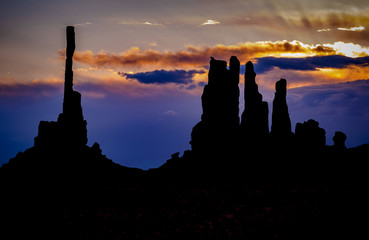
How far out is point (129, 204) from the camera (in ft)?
106

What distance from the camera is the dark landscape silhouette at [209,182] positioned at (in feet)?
82.8

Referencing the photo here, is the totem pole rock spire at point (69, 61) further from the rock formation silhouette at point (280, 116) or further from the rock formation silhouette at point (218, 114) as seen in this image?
the rock formation silhouette at point (280, 116)

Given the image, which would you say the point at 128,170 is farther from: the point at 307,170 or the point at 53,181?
the point at 307,170

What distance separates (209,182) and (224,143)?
1064cm

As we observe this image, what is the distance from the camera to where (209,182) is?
152ft

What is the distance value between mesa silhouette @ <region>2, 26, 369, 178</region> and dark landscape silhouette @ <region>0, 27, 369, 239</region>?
0.16m

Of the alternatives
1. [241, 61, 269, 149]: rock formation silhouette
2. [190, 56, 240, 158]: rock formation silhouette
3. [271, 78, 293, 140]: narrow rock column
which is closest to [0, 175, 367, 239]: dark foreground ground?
[190, 56, 240, 158]: rock formation silhouette

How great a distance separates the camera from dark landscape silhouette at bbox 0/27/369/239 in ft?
82.8

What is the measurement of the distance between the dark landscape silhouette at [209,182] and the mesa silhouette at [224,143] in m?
0.16

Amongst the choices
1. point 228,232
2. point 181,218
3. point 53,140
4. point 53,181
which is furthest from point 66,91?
point 228,232

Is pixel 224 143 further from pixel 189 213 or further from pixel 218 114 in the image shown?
pixel 189 213

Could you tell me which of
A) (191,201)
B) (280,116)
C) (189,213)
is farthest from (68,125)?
(280,116)

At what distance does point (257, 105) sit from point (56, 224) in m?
41.0

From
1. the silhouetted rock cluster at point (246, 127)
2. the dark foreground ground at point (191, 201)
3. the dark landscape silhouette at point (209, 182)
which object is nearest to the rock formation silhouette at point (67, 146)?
the dark landscape silhouette at point (209, 182)
